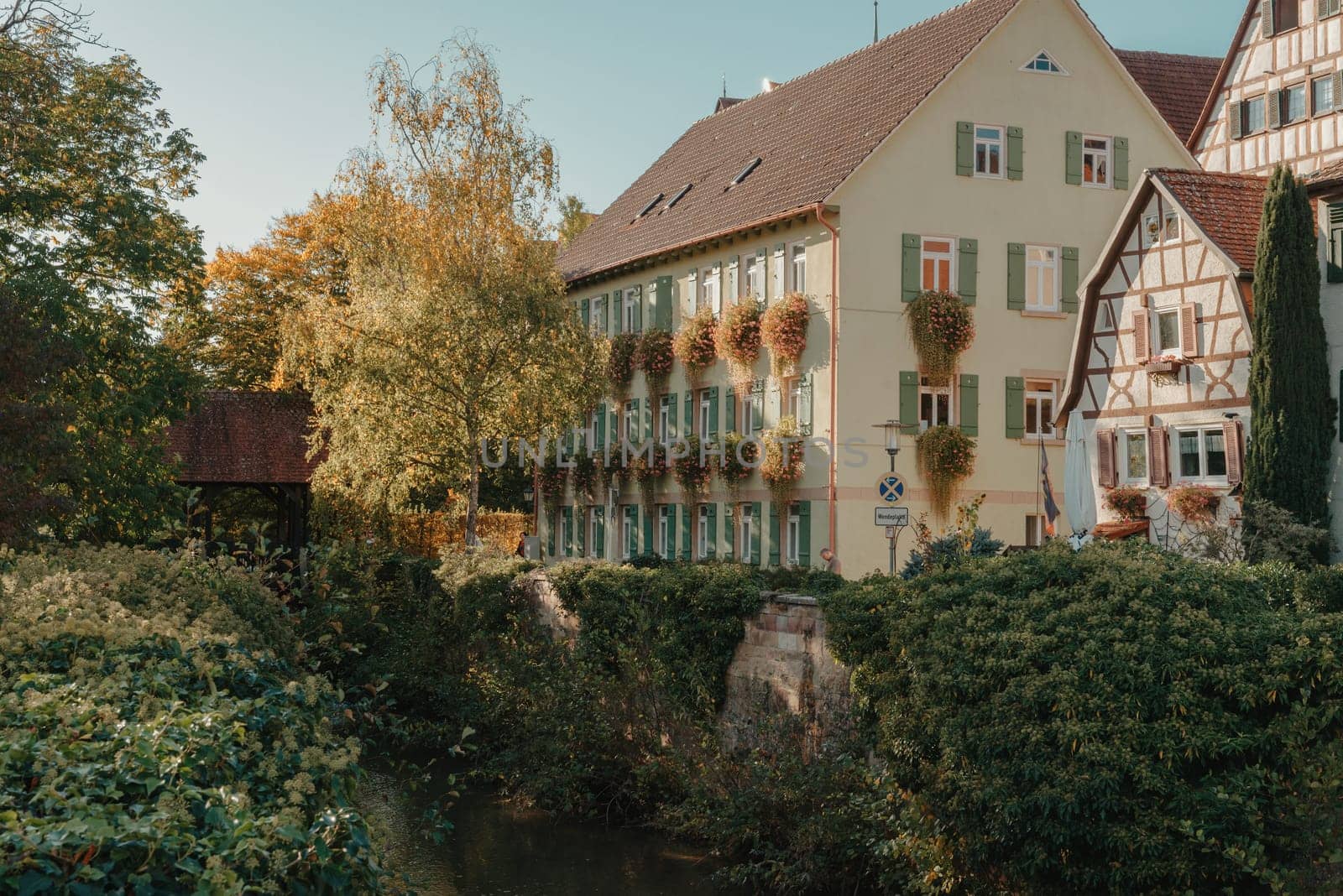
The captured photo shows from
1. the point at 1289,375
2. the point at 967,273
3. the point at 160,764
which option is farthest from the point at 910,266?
the point at 160,764

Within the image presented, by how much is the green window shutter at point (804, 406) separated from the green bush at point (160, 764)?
75.9 ft

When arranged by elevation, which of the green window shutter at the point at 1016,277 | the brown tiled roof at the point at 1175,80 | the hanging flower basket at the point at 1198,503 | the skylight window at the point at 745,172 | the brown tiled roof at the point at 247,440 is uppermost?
the brown tiled roof at the point at 1175,80

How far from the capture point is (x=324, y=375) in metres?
34.9

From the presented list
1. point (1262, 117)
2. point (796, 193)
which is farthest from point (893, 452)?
point (1262, 117)

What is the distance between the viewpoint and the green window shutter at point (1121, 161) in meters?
31.7

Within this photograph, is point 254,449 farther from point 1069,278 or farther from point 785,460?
point 1069,278

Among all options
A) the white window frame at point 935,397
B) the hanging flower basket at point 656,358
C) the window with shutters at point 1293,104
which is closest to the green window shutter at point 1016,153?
the white window frame at point 935,397

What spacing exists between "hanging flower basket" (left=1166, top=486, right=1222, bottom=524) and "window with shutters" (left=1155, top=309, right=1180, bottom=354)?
239 centimetres

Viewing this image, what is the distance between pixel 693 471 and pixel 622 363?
184 inches

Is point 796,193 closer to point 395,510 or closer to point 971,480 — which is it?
point 971,480

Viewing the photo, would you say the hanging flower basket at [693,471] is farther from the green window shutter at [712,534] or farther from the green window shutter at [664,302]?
the green window shutter at [664,302]

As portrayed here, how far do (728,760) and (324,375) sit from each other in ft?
69.5

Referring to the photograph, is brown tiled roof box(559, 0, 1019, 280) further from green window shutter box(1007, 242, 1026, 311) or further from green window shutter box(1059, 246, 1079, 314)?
green window shutter box(1059, 246, 1079, 314)

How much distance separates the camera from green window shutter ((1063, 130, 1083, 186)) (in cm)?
3117
